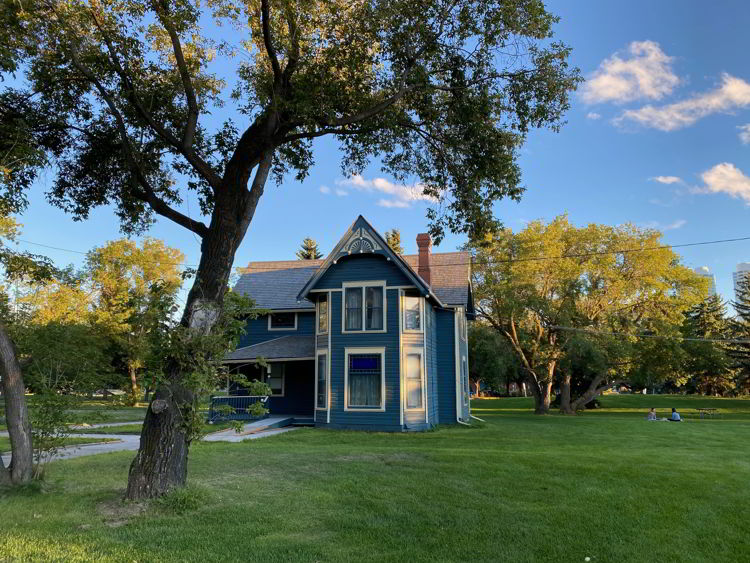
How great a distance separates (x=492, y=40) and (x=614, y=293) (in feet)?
90.5

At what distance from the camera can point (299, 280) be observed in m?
26.5

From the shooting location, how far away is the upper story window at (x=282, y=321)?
24828mm

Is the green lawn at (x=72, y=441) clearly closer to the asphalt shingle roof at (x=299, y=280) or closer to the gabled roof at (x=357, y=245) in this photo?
the gabled roof at (x=357, y=245)

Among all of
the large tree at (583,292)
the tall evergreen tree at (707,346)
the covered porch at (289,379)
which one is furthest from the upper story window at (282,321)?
the tall evergreen tree at (707,346)

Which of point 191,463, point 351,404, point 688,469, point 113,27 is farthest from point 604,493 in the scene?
point 351,404

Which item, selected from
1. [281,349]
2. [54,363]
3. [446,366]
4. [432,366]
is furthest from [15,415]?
[446,366]

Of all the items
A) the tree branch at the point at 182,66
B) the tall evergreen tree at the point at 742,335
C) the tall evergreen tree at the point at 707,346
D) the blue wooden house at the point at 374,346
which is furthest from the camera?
the tall evergreen tree at the point at 742,335

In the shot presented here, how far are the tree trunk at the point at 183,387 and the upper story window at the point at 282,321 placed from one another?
17101 millimetres

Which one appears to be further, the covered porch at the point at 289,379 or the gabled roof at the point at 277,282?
the gabled roof at the point at 277,282

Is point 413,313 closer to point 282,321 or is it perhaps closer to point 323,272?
point 323,272

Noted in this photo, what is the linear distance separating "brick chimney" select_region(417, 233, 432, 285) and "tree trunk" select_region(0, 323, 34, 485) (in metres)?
18.1

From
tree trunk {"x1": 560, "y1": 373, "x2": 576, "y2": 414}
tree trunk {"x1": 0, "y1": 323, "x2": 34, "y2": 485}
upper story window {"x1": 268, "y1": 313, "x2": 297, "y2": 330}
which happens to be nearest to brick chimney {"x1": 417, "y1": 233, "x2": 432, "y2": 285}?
upper story window {"x1": 268, "y1": 313, "x2": 297, "y2": 330}

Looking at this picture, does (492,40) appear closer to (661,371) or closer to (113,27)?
(113,27)

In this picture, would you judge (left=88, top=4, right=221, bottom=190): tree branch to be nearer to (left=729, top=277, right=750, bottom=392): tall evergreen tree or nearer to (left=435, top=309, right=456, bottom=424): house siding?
(left=435, top=309, right=456, bottom=424): house siding
